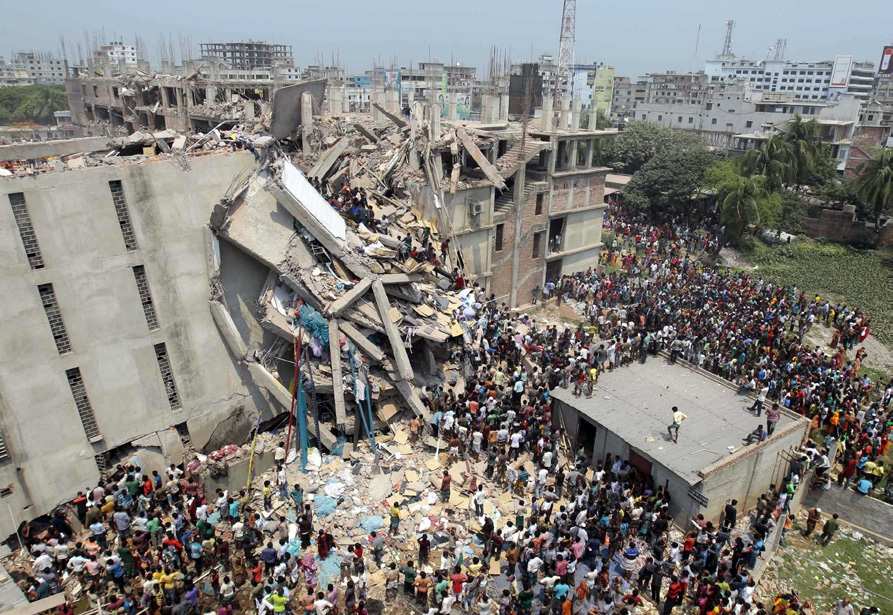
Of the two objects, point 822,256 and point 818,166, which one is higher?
point 818,166

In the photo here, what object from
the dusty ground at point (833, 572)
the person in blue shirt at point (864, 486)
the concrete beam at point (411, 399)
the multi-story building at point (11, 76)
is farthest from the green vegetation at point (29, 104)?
the person in blue shirt at point (864, 486)

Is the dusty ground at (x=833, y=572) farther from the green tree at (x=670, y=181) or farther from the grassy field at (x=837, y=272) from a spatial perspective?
the green tree at (x=670, y=181)

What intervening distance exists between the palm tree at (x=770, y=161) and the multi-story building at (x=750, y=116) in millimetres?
9805

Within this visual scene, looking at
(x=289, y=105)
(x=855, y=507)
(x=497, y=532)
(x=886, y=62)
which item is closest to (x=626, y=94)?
(x=886, y=62)

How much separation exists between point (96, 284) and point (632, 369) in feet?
49.6

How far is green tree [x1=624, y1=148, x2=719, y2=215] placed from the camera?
4097 cm

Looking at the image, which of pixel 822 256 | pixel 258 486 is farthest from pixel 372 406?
pixel 822 256

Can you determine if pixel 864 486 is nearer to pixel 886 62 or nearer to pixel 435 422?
pixel 435 422

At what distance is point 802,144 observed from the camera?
138ft

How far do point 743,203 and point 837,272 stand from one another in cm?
687

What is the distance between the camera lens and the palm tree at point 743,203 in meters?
36.7

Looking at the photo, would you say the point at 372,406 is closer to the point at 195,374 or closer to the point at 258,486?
the point at 258,486

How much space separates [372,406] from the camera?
16109 millimetres

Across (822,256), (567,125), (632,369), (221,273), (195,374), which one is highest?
(567,125)
